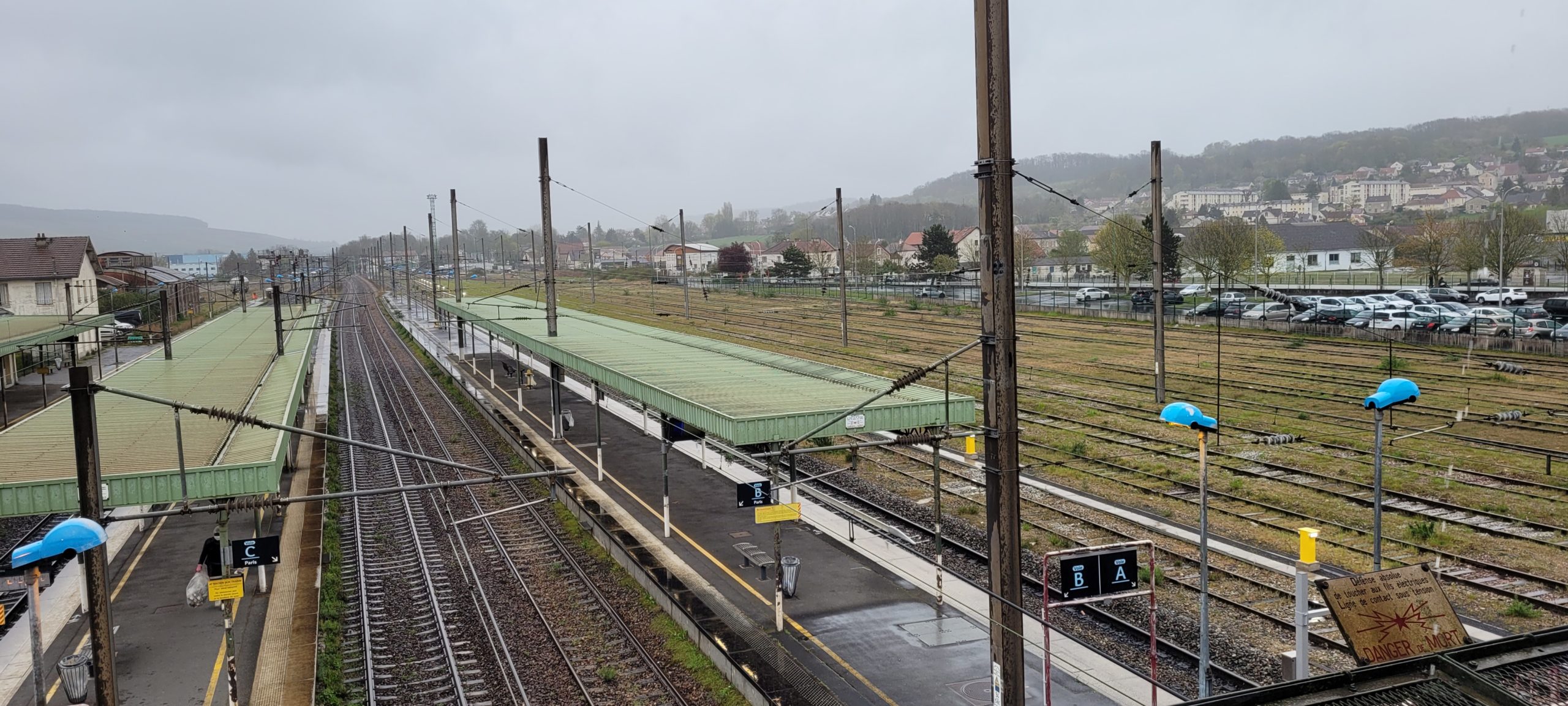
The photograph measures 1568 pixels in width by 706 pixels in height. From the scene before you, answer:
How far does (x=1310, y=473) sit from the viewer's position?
20953 mm

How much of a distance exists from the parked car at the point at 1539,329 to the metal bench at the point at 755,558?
104 feet

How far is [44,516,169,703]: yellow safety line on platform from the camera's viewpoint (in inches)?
523

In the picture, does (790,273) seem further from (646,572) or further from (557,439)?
(646,572)

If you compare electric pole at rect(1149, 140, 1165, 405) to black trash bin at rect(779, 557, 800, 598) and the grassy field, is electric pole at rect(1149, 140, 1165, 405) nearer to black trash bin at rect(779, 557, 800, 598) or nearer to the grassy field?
the grassy field

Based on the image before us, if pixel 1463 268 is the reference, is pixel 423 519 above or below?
below

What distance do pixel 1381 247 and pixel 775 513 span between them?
235ft

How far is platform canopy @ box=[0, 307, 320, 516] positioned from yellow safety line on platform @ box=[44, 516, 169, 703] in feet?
4.41

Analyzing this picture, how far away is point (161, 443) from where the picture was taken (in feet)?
58.0

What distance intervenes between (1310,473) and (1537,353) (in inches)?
783

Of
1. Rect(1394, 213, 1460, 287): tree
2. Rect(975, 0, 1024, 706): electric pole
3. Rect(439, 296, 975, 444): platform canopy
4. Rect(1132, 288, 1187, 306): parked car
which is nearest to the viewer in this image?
Rect(975, 0, 1024, 706): electric pole

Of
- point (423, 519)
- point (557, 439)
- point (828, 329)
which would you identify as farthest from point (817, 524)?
point (828, 329)

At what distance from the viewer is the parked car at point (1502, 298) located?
49219mm

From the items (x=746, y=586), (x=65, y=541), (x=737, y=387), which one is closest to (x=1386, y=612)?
(x=65, y=541)

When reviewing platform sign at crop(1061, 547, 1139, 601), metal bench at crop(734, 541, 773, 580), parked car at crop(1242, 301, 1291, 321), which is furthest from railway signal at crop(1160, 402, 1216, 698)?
parked car at crop(1242, 301, 1291, 321)
